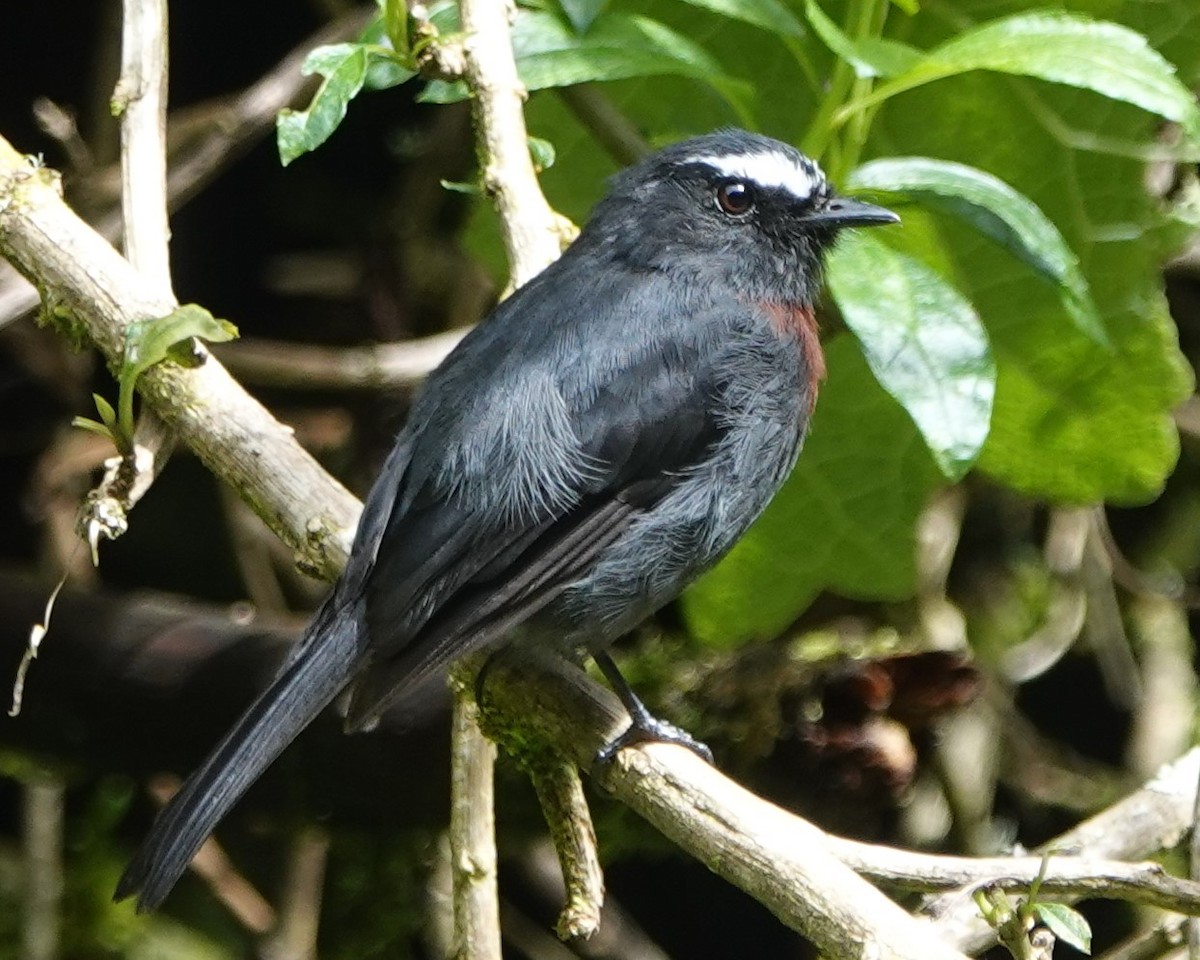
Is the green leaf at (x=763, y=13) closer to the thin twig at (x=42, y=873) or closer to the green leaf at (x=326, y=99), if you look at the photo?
the green leaf at (x=326, y=99)

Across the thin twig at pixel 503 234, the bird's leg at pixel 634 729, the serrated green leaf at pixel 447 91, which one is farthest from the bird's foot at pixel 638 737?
the serrated green leaf at pixel 447 91

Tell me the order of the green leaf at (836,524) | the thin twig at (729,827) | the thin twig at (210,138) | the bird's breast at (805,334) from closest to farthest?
the thin twig at (729,827), the bird's breast at (805,334), the green leaf at (836,524), the thin twig at (210,138)

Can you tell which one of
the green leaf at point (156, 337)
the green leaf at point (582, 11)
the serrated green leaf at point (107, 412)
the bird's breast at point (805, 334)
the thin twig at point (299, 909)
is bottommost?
the thin twig at point (299, 909)

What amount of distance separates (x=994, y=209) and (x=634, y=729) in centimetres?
98

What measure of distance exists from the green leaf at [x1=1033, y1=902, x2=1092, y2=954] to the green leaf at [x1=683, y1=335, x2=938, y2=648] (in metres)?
1.38

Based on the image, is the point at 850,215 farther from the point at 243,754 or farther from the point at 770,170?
the point at 243,754

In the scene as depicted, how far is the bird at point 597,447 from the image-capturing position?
2.67 metres

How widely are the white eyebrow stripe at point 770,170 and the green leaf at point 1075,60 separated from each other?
341 mm

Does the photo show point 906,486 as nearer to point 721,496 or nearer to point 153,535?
point 721,496

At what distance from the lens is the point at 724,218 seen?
10.5 feet

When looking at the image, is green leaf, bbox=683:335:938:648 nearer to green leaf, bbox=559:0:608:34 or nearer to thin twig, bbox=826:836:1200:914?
green leaf, bbox=559:0:608:34

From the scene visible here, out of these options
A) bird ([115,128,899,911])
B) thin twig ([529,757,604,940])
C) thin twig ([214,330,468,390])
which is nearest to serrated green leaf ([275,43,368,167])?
bird ([115,128,899,911])

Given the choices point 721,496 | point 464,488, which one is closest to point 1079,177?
point 721,496

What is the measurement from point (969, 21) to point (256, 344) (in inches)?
77.9
